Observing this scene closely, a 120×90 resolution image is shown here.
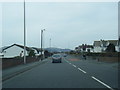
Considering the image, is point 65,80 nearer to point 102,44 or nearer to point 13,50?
point 13,50

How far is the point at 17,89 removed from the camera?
10391mm

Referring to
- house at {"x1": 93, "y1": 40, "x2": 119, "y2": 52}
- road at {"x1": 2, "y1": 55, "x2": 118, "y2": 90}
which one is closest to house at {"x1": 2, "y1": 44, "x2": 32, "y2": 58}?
house at {"x1": 93, "y1": 40, "x2": 119, "y2": 52}

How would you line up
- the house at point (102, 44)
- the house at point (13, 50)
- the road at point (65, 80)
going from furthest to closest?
the house at point (102, 44)
the house at point (13, 50)
the road at point (65, 80)

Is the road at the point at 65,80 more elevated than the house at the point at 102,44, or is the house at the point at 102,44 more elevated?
the house at the point at 102,44

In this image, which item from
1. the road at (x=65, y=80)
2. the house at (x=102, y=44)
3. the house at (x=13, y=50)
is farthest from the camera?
the house at (x=102, y=44)

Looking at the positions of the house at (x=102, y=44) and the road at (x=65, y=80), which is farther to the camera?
the house at (x=102, y=44)

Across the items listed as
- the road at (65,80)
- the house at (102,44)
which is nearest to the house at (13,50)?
the house at (102,44)

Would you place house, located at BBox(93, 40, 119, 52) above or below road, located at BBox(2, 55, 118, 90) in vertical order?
above

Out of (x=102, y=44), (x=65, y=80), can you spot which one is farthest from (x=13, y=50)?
(x=65, y=80)

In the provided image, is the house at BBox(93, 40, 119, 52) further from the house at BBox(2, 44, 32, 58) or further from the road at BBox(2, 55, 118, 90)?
the road at BBox(2, 55, 118, 90)

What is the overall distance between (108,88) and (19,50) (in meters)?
76.3

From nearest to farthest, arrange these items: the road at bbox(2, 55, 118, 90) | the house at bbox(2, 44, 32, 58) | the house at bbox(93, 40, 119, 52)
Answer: the road at bbox(2, 55, 118, 90) < the house at bbox(2, 44, 32, 58) < the house at bbox(93, 40, 119, 52)

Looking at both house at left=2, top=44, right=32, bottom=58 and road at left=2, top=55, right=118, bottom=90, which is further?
house at left=2, top=44, right=32, bottom=58

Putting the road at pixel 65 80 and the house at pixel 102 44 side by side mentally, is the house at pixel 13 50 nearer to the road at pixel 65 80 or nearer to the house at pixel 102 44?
the house at pixel 102 44
